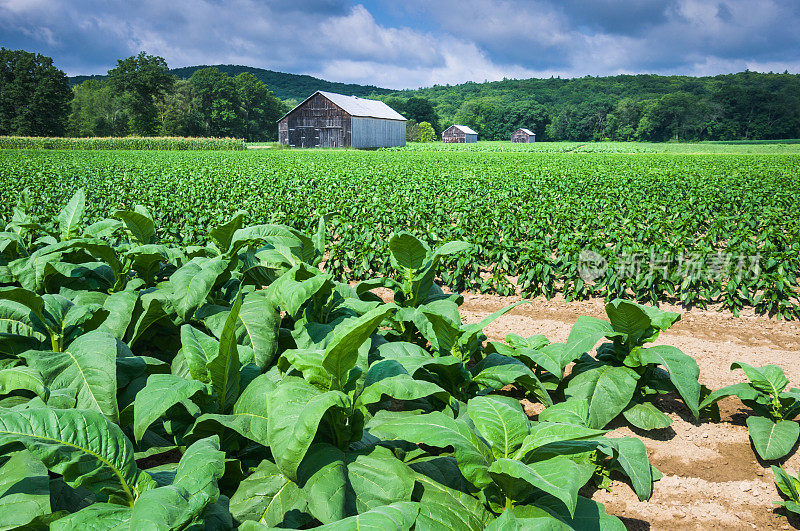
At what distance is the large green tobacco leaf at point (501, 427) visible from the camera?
183 cm

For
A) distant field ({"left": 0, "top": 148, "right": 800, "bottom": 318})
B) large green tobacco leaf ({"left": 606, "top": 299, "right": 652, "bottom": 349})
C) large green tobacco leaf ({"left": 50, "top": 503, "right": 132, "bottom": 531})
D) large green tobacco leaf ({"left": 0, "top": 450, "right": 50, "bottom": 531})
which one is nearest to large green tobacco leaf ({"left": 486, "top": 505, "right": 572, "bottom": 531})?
large green tobacco leaf ({"left": 50, "top": 503, "right": 132, "bottom": 531})

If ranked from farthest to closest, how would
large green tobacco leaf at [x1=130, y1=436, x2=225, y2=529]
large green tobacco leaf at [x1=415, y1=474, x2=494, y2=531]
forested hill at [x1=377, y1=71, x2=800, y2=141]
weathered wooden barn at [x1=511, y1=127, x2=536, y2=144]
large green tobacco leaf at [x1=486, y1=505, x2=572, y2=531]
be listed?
1. weathered wooden barn at [x1=511, y1=127, x2=536, y2=144]
2. forested hill at [x1=377, y1=71, x2=800, y2=141]
3. large green tobacco leaf at [x1=415, y1=474, x2=494, y2=531]
4. large green tobacco leaf at [x1=486, y1=505, x2=572, y2=531]
5. large green tobacco leaf at [x1=130, y1=436, x2=225, y2=529]

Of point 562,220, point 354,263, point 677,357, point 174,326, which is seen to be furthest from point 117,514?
point 562,220

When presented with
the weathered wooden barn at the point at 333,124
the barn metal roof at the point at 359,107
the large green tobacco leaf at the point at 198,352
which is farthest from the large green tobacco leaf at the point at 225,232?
the barn metal roof at the point at 359,107

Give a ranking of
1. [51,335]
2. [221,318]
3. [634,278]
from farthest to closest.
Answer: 1. [634,278]
2. [221,318]
3. [51,335]

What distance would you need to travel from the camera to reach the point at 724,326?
5.67 m

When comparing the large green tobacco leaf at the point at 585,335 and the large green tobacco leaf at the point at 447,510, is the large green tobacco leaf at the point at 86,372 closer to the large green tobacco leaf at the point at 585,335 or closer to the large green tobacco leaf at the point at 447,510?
the large green tobacco leaf at the point at 447,510

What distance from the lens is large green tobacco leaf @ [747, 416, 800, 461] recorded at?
8.84 feet

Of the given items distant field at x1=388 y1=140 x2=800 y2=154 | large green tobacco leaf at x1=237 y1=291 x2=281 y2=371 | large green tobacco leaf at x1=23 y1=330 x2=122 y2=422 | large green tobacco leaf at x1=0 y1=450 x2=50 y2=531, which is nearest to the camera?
large green tobacco leaf at x1=0 y1=450 x2=50 y2=531

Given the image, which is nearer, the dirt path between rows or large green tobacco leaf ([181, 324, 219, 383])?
large green tobacco leaf ([181, 324, 219, 383])

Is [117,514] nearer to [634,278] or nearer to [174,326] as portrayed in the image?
[174,326]

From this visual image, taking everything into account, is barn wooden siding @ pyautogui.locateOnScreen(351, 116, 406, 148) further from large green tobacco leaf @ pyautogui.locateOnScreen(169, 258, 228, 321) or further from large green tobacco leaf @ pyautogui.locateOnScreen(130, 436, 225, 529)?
large green tobacco leaf @ pyautogui.locateOnScreen(130, 436, 225, 529)

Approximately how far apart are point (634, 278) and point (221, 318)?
18.2ft

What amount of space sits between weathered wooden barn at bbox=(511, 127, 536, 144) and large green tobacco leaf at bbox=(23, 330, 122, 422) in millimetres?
127454
